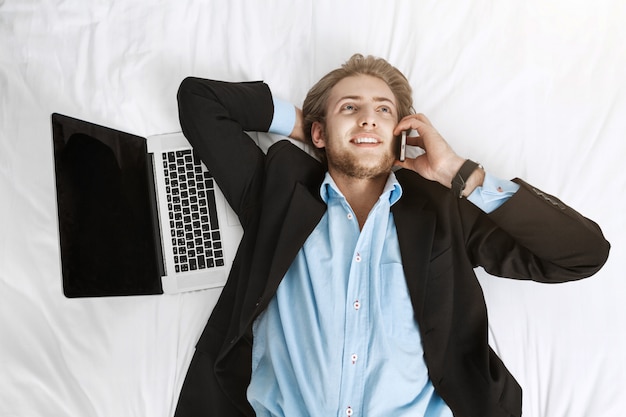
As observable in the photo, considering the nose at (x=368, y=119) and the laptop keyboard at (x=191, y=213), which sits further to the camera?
the laptop keyboard at (x=191, y=213)

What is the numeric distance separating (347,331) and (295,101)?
874 millimetres

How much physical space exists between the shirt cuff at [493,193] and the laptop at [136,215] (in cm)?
79

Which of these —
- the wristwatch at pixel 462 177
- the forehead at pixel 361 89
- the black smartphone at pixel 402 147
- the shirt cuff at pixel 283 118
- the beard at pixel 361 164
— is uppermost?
the forehead at pixel 361 89

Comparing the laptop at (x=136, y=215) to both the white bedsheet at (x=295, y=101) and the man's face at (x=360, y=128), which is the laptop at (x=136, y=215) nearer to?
the white bedsheet at (x=295, y=101)

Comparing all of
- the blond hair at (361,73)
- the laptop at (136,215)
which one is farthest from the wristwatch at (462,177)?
the laptop at (136,215)

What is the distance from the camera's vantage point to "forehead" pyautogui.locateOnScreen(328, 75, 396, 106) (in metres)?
1.80

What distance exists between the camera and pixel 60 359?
187 cm

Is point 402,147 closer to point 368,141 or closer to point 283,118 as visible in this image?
point 368,141

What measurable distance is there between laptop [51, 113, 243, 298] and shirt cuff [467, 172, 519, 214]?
79cm

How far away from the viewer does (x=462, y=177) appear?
1571mm

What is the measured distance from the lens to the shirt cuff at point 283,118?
1881 mm

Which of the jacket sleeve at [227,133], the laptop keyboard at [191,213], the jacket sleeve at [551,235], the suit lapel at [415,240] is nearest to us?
the jacket sleeve at [551,235]

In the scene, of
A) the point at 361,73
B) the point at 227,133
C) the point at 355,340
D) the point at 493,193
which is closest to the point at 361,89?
the point at 361,73

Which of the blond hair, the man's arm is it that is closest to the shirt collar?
the man's arm
